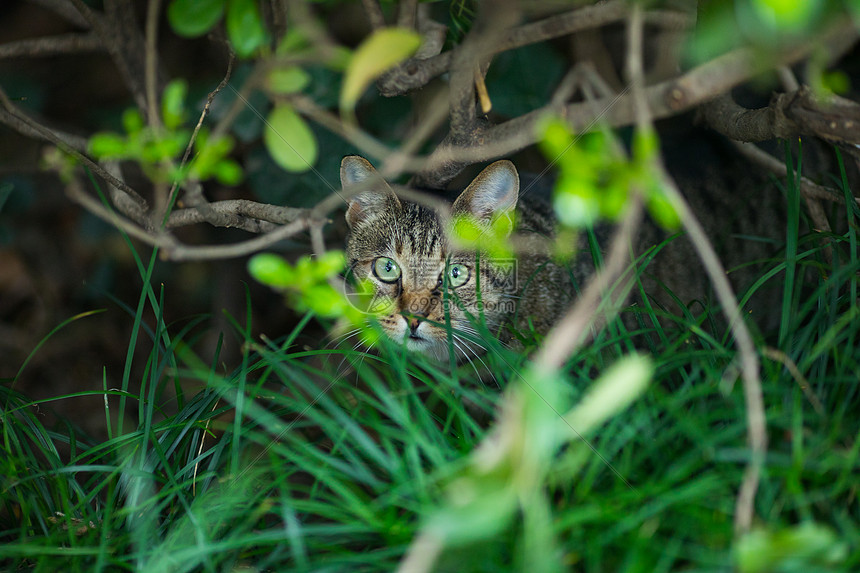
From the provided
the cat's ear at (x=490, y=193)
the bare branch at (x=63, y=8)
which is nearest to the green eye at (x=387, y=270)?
the cat's ear at (x=490, y=193)

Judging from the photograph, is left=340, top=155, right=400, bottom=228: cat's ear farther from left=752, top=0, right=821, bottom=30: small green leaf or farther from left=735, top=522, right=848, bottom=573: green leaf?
left=735, top=522, right=848, bottom=573: green leaf

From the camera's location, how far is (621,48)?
114 inches

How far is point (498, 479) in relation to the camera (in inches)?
27.7

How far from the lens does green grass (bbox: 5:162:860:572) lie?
91cm

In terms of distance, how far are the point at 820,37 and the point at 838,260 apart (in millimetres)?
626

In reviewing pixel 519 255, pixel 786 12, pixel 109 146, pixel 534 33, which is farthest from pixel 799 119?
pixel 109 146

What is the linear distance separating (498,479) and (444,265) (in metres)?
1.17

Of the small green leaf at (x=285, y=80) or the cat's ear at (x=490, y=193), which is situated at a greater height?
the small green leaf at (x=285, y=80)

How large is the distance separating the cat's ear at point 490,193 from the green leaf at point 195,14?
0.83 m

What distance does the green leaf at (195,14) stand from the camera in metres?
1.05

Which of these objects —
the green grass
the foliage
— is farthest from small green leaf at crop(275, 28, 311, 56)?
the green grass

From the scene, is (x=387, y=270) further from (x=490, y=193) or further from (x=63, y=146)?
(x=63, y=146)

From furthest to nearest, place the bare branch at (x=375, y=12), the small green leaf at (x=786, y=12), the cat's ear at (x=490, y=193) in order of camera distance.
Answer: the cat's ear at (x=490, y=193), the bare branch at (x=375, y=12), the small green leaf at (x=786, y=12)

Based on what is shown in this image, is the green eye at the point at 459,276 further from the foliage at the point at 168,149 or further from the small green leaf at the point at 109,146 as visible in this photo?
the small green leaf at the point at 109,146
